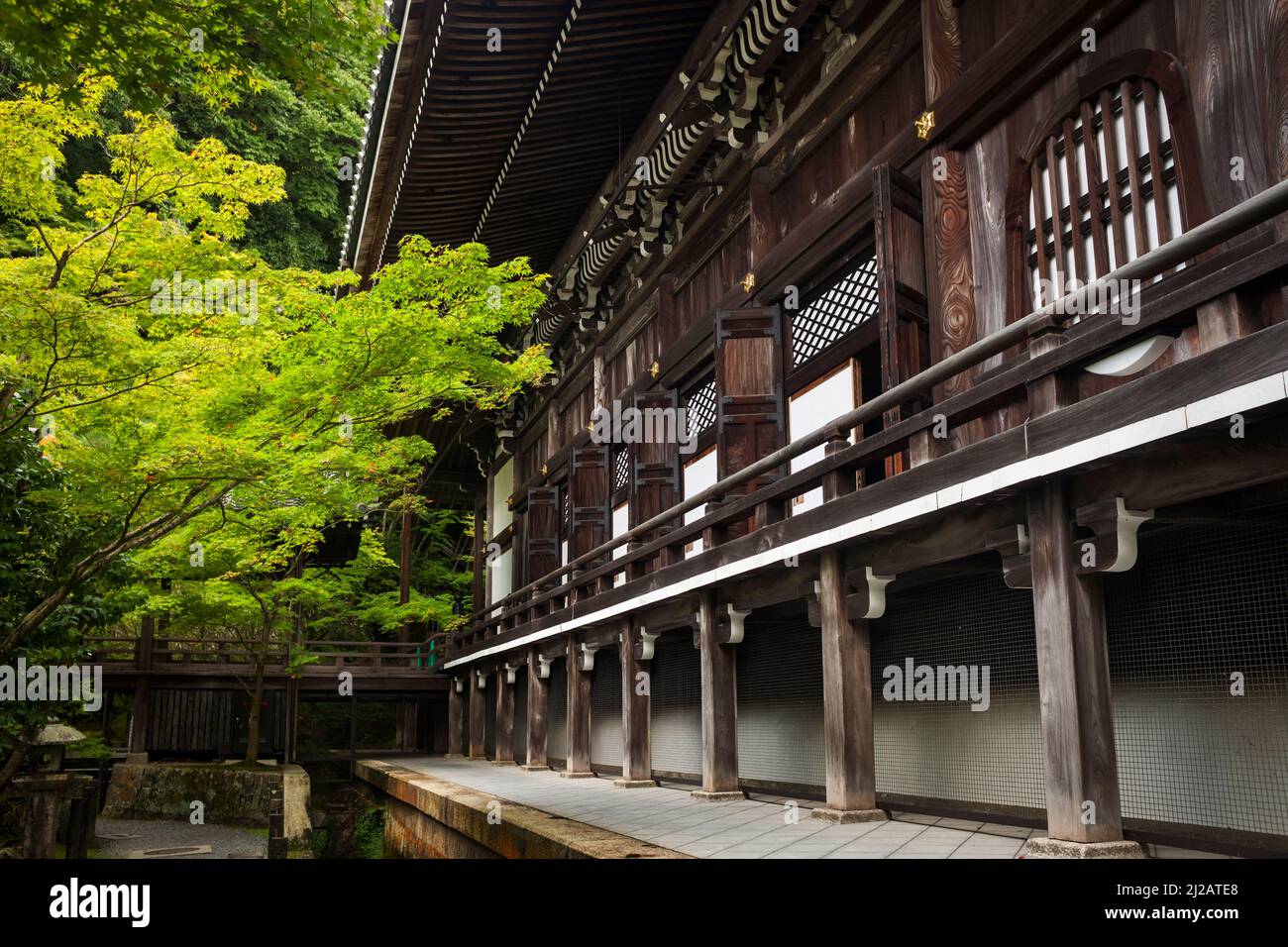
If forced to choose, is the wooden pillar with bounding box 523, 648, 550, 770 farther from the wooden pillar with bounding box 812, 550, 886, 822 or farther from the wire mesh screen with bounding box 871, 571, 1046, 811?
the wooden pillar with bounding box 812, 550, 886, 822

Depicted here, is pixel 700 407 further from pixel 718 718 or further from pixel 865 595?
pixel 865 595

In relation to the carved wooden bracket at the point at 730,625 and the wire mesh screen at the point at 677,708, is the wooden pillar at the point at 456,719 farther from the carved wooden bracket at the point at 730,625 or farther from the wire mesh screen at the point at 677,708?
the carved wooden bracket at the point at 730,625

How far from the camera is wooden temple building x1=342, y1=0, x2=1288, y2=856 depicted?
543 centimetres

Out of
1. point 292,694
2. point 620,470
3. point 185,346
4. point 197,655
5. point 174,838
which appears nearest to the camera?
point 185,346

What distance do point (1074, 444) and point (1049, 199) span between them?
2.88 metres

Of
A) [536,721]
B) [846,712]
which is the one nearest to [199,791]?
[536,721]

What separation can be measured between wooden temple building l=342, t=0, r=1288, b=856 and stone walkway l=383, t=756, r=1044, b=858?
0.40 meters

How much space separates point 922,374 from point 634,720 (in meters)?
6.70

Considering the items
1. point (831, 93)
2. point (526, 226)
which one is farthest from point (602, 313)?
point (831, 93)

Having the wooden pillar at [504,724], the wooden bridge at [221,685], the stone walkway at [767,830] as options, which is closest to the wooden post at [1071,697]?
the stone walkway at [767,830]

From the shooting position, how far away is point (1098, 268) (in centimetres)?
673

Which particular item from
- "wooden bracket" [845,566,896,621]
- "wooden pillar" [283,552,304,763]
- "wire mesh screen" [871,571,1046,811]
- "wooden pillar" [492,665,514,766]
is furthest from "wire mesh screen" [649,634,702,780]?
"wooden pillar" [283,552,304,763]

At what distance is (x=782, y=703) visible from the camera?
10766 millimetres

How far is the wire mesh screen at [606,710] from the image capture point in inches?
626
